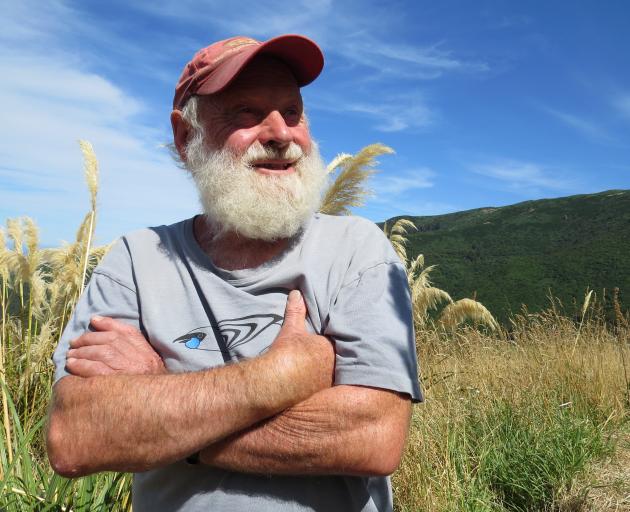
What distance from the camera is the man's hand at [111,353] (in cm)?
148

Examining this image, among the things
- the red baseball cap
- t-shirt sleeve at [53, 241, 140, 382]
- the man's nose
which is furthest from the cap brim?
t-shirt sleeve at [53, 241, 140, 382]

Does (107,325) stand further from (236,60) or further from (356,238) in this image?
(236,60)

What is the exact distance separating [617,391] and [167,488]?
463cm

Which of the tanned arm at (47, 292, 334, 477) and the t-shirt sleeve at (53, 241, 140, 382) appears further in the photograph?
the t-shirt sleeve at (53, 241, 140, 382)

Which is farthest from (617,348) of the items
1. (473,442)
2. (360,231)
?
(360,231)

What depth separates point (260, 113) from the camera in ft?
5.92

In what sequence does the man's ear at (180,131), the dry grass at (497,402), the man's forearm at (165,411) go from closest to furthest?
1. the man's forearm at (165,411)
2. the man's ear at (180,131)
3. the dry grass at (497,402)

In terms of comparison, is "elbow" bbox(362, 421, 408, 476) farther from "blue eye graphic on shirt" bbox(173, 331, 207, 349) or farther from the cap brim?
the cap brim

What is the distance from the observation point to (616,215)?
82.8 metres

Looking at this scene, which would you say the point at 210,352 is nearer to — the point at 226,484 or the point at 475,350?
the point at 226,484

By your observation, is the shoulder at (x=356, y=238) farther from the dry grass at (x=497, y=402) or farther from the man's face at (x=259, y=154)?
the dry grass at (x=497, y=402)

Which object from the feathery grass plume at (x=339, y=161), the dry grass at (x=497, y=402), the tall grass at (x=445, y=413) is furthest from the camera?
the feathery grass plume at (x=339, y=161)

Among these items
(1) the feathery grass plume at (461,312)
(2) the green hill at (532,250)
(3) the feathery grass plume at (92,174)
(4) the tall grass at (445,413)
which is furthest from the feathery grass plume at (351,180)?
(2) the green hill at (532,250)

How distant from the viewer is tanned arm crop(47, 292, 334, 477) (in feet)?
4.32
